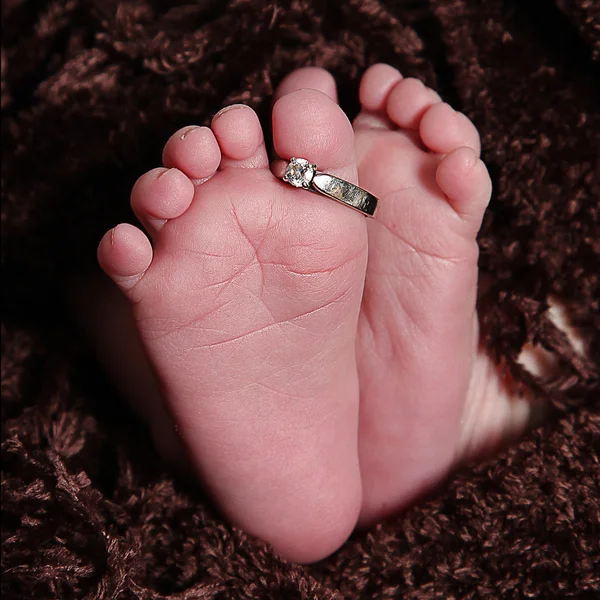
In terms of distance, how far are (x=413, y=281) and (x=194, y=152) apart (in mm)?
248

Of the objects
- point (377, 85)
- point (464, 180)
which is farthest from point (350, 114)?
point (464, 180)

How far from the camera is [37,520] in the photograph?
58cm

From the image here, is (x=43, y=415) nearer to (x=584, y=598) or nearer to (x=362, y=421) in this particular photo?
(x=362, y=421)

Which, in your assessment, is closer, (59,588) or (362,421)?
(59,588)

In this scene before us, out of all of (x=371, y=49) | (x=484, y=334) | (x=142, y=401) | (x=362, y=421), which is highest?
(x=371, y=49)

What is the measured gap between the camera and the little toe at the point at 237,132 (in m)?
0.56

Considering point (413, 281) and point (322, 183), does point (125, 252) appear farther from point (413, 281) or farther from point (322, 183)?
point (413, 281)

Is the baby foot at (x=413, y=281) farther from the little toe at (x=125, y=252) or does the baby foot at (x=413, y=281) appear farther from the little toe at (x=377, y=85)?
the little toe at (x=125, y=252)

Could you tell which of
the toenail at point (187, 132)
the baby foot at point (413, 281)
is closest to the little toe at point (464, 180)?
the baby foot at point (413, 281)

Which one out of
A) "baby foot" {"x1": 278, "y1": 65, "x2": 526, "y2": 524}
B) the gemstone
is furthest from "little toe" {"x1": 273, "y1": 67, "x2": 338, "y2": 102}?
the gemstone

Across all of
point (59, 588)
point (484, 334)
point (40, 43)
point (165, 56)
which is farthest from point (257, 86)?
point (59, 588)

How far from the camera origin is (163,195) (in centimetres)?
55

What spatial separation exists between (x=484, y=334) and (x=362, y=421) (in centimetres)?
16

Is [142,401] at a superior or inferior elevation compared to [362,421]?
inferior
